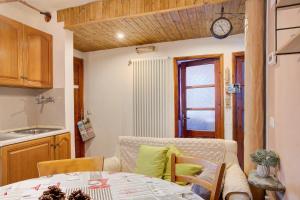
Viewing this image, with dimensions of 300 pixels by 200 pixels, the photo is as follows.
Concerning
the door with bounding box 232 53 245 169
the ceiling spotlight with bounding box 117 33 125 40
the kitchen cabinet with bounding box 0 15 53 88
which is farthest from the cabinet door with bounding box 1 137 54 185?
the door with bounding box 232 53 245 169

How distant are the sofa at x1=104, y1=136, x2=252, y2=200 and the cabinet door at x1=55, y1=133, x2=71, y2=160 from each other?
745mm

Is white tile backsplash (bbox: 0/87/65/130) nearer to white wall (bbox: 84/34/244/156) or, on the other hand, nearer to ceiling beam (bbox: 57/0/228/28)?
ceiling beam (bbox: 57/0/228/28)

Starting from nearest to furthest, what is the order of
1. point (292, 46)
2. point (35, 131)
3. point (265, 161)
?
point (292, 46) → point (265, 161) → point (35, 131)

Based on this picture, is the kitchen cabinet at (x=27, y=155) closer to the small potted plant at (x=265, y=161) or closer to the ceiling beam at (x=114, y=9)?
the ceiling beam at (x=114, y=9)

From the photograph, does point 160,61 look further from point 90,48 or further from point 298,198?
point 298,198

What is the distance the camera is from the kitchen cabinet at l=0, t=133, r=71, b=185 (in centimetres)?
215

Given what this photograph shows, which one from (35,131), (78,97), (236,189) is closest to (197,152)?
(236,189)

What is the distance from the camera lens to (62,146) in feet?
9.46

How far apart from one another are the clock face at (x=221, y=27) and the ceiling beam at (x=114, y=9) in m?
0.21

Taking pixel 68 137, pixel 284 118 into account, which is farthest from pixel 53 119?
pixel 284 118

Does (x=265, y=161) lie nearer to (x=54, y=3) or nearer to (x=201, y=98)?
(x=201, y=98)

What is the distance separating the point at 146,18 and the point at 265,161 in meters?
2.07

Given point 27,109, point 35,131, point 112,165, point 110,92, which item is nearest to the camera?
point 112,165

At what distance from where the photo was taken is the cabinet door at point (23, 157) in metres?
2.16
